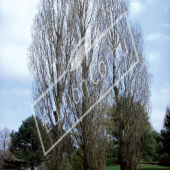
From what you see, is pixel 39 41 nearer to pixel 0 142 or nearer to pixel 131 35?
pixel 131 35

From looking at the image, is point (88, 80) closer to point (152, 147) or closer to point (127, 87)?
point (127, 87)

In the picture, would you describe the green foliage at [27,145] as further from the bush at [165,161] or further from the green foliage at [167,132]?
the green foliage at [167,132]

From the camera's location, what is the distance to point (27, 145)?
17.9m

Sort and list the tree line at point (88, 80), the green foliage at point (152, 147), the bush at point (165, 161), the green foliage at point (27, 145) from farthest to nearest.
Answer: the green foliage at point (152, 147) < the bush at point (165, 161) < the green foliage at point (27, 145) < the tree line at point (88, 80)

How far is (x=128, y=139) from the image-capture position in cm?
785

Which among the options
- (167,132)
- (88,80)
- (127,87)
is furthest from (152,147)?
(88,80)

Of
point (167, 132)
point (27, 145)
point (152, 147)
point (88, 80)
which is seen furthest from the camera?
point (152, 147)

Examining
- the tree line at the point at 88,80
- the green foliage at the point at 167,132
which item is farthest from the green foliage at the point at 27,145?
the green foliage at the point at 167,132

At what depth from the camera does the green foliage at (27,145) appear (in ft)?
55.1

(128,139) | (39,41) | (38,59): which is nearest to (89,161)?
(128,139)

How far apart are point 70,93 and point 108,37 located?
118 inches

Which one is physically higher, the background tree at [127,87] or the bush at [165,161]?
the background tree at [127,87]

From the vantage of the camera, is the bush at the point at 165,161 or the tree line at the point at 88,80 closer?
the tree line at the point at 88,80

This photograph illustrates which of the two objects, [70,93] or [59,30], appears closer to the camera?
[70,93]
